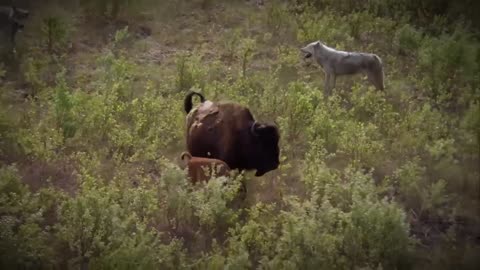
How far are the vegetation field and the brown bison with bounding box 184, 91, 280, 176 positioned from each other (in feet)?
1.32

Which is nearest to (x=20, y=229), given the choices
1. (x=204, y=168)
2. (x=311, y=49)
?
(x=204, y=168)

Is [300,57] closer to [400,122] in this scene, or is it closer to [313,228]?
[400,122]

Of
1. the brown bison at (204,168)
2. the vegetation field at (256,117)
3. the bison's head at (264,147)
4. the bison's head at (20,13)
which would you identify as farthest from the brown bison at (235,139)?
the bison's head at (20,13)

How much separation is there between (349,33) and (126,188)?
19.5 feet

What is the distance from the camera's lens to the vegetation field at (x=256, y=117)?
512cm

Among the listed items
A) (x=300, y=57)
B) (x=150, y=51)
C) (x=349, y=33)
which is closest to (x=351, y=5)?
(x=349, y=33)

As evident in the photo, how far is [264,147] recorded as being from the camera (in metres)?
6.18

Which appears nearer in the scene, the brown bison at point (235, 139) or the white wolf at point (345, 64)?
the brown bison at point (235, 139)

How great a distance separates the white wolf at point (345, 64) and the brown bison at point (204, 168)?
136 inches

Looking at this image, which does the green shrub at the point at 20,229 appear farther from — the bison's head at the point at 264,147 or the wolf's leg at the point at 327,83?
the wolf's leg at the point at 327,83

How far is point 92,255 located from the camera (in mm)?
5172

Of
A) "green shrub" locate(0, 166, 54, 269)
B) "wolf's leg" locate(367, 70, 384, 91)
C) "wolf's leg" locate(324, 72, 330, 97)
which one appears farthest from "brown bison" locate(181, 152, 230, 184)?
"wolf's leg" locate(367, 70, 384, 91)

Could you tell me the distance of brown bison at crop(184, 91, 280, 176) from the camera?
6.15 m

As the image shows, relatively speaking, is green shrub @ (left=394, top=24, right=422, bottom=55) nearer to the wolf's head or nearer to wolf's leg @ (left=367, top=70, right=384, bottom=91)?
wolf's leg @ (left=367, top=70, right=384, bottom=91)
